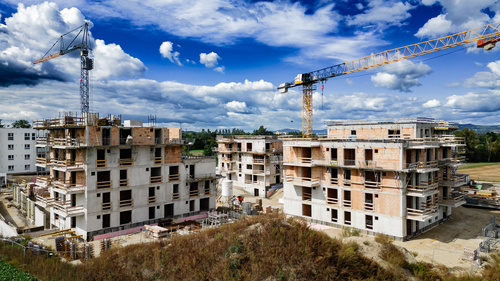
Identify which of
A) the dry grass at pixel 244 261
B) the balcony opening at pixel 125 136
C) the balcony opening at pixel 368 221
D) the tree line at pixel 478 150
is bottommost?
the balcony opening at pixel 368 221

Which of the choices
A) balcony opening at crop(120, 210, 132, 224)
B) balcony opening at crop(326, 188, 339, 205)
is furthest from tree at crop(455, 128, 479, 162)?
balcony opening at crop(120, 210, 132, 224)

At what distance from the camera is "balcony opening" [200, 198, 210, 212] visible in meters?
45.3

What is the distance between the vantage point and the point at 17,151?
255ft

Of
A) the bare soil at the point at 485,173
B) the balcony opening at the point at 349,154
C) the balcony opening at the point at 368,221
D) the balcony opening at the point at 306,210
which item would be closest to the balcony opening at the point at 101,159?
the balcony opening at the point at 306,210

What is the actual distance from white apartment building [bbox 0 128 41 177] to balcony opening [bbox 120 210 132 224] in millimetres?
57579

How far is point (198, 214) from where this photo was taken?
4347cm

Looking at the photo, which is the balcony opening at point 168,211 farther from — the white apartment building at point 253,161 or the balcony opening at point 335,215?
the white apartment building at point 253,161

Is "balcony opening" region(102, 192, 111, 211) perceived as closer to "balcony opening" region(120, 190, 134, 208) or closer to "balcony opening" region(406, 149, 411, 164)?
"balcony opening" region(120, 190, 134, 208)

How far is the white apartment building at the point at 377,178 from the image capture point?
114 feet

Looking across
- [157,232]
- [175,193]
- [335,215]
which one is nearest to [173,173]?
[175,193]

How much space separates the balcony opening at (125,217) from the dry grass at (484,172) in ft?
253

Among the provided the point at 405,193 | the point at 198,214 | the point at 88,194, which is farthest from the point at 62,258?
the point at 405,193

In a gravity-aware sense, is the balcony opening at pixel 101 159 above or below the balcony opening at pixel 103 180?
above

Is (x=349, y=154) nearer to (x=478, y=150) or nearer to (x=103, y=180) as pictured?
(x=103, y=180)
